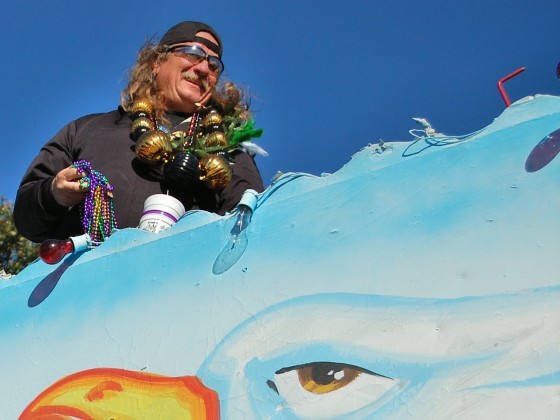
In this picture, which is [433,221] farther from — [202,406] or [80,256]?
[80,256]

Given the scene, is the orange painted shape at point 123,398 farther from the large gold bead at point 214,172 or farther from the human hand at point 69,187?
the large gold bead at point 214,172

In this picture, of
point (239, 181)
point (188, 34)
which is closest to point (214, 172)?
point (239, 181)

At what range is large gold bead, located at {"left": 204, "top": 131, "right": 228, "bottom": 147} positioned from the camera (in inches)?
71.6

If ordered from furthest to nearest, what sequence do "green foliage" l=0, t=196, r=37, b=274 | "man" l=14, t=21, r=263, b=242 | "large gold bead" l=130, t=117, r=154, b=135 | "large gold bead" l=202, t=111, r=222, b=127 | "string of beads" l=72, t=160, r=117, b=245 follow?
"green foliage" l=0, t=196, r=37, b=274
"large gold bead" l=202, t=111, r=222, b=127
"large gold bead" l=130, t=117, r=154, b=135
"man" l=14, t=21, r=263, b=242
"string of beads" l=72, t=160, r=117, b=245

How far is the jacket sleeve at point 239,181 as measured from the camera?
1748 millimetres

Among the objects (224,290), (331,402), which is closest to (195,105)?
(224,290)

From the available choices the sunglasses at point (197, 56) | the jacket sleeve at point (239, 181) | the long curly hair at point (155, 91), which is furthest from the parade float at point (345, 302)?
the sunglasses at point (197, 56)

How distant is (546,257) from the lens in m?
0.93

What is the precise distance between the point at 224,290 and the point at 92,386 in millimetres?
320

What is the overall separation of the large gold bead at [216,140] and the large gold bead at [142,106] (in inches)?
6.8

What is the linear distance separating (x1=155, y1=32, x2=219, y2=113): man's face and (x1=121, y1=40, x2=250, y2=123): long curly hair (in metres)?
0.03

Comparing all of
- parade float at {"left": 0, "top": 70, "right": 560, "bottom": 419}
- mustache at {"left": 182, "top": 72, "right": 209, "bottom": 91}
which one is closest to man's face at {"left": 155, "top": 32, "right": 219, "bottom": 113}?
mustache at {"left": 182, "top": 72, "right": 209, "bottom": 91}

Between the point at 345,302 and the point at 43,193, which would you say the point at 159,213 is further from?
the point at 345,302

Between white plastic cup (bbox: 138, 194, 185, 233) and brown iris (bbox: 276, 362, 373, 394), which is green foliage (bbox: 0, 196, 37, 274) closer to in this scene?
white plastic cup (bbox: 138, 194, 185, 233)
